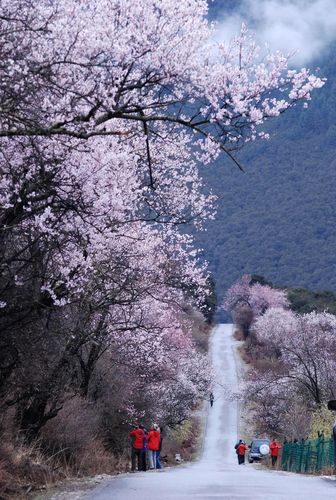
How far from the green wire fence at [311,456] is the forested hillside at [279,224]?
128 m

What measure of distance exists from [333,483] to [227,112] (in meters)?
7.12

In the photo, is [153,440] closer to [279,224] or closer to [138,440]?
[138,440]

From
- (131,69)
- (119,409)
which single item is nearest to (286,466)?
(119,409)

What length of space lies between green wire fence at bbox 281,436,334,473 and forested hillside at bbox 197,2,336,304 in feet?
421

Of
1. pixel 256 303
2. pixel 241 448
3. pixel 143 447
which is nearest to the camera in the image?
pixel 143 447

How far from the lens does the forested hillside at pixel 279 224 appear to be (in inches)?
6476

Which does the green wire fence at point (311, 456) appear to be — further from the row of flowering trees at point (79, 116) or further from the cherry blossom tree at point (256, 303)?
the cherry blossom tree at point (256, 303)

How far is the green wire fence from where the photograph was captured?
21.6 m

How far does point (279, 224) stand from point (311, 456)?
157 metres

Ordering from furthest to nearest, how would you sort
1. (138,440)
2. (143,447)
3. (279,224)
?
(279,224) < (143,447) < (138,440)

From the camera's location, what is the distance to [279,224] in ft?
589

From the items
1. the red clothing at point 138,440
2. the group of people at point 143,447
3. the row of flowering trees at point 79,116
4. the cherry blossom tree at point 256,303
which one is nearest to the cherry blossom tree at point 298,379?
the group of people at point 143,447

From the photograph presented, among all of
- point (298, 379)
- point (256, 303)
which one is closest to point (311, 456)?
point (298, 379)

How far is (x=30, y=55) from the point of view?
10141 millimetres
